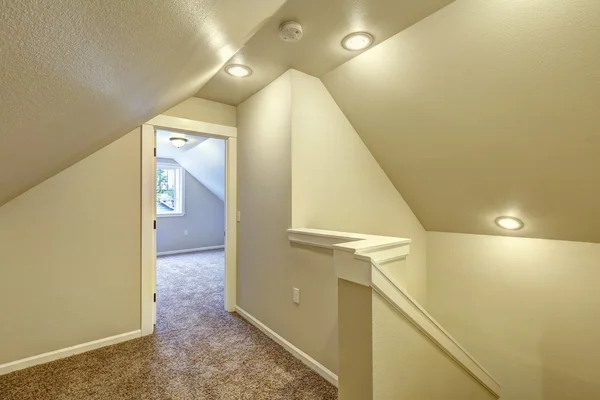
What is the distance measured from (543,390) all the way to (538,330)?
0.58 meters

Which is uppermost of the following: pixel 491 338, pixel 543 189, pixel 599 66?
pixel 599 66

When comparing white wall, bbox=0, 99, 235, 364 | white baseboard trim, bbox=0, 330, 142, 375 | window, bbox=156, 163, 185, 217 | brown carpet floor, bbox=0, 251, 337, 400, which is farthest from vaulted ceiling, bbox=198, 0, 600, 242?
window, bbox=156, 163, 185, 217

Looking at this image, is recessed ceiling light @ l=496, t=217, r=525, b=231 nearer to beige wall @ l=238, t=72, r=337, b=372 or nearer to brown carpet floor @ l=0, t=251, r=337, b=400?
beige wall @ l=238, t=72, r=337, b=372

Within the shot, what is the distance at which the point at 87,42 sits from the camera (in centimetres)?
57

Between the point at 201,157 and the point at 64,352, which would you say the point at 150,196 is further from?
the point at 201,157

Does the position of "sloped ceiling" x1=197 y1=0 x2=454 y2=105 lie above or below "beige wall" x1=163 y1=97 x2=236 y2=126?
above

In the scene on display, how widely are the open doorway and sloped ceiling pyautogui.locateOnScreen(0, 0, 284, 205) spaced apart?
9.16 ft

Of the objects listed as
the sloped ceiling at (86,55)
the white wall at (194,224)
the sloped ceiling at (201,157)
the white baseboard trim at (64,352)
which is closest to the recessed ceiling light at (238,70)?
the sloped ceiling at (86,55)

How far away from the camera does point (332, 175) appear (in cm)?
258

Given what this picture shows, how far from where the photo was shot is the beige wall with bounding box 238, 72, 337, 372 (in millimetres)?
2033

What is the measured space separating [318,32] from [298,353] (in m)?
2.30

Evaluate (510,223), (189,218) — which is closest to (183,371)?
(510,223)

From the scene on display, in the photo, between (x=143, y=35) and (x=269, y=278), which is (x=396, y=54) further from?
(x=269, y=278)

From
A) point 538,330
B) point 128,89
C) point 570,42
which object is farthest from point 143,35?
point 538,330
